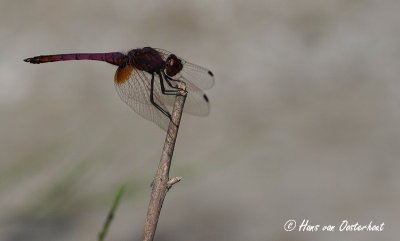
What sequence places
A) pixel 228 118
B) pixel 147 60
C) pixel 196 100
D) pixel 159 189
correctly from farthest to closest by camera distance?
pixel 228 118 < pixel 196 100 < pixel 147 60 < pixel 159 189

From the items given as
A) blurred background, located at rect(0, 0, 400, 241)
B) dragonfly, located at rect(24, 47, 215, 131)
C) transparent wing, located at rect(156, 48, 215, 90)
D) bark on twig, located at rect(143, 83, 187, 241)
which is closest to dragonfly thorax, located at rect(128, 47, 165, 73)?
dragonfly, located at rect(24, 47, 215, 131)

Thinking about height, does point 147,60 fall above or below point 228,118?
below

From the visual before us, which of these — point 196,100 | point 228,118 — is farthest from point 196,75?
point 228,118

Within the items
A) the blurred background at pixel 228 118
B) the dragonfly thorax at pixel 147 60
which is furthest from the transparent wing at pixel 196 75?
the blurred background at pixel 228 118

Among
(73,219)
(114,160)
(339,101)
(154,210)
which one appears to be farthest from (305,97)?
(154,210)

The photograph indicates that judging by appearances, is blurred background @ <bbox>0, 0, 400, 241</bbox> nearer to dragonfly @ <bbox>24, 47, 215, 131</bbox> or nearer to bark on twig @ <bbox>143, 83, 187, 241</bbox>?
dragonfly @ <bbox>24, 47, 215, 131</bbox>

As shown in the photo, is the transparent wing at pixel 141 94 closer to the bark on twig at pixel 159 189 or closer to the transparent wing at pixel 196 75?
the transparent wing at pixel 196 75

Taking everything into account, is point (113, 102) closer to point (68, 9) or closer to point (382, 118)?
point (68, 9)

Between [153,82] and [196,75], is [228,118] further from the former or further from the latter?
[153,82]
